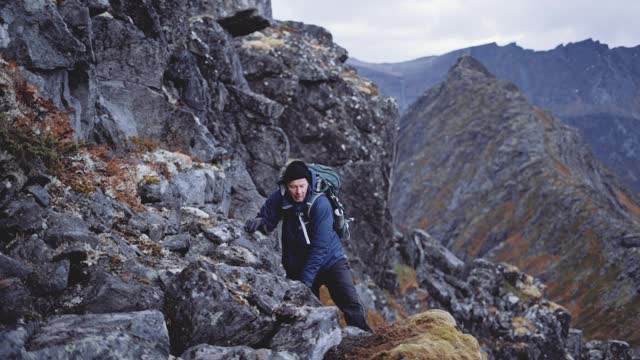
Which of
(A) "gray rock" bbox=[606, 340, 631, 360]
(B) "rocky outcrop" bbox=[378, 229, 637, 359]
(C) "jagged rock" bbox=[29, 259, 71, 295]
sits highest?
(C) "jagged rock" bbox=[29, 259, 71, 295]

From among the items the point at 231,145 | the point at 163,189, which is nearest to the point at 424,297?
the point at 231,145

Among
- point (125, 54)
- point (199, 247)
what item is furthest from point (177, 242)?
point (125, 54)

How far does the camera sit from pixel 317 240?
378 inches

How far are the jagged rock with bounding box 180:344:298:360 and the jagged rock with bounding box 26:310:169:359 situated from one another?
0.40 metres

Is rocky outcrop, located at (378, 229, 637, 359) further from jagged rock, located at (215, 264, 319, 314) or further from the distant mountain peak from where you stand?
the distant mountain peak

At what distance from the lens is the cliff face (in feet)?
261

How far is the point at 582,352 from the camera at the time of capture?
50438 millimetres

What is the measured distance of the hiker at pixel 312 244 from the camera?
9633 millimetres

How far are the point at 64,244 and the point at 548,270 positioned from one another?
95572 millimetres

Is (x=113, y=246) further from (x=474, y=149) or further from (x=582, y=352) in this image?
(x=474, y=149)

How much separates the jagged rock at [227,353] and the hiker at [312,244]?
2.58 m

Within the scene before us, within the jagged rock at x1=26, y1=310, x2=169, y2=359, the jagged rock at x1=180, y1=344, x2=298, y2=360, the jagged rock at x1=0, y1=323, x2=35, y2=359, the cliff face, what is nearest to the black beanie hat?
the jagged rock at x1=180, y1=344, x2=298, y2=360

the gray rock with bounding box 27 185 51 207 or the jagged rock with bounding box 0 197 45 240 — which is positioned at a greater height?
the gray rock with bounding box 27 185 51 207

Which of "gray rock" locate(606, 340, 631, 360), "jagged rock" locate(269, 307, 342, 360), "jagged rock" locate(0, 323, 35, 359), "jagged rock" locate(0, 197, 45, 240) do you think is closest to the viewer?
"jagged rock" locate(0, 323, 35, 359)
